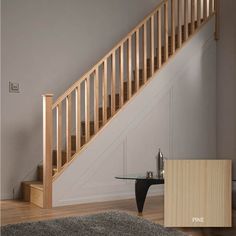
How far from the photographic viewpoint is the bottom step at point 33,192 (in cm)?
486

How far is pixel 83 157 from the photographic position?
5078 mm

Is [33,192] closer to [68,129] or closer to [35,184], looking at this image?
[35,184]

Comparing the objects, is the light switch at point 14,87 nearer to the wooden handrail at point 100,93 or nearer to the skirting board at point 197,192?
the wooden handrail at point 100,93

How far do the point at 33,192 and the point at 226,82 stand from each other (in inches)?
131

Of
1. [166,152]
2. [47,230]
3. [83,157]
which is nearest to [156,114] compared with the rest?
[166,152]

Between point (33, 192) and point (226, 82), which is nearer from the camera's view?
point (33, 192)

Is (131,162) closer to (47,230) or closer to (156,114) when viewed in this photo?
(156,114)

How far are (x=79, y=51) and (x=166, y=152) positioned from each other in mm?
1932

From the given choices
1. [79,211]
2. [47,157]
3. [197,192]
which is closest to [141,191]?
[79,211]

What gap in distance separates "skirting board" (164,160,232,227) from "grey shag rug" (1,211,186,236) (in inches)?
27.2

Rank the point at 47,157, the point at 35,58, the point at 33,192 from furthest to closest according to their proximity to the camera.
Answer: the point at 35,58 → the point at 33,192 → the point at 47,157

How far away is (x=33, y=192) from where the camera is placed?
5070 mm

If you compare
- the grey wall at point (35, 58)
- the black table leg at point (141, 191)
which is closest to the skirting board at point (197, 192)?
the black table leg at point (141, 191)

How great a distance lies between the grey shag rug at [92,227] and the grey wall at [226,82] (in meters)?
2.93
